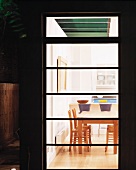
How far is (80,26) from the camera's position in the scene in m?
6.50

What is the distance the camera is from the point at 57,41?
6.51 metres

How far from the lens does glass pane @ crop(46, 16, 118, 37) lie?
6.47 meters

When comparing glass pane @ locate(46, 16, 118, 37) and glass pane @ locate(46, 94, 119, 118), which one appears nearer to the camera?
glass pane @ locate(46, 16, 118, 37)

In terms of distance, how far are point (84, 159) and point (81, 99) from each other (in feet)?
2.84

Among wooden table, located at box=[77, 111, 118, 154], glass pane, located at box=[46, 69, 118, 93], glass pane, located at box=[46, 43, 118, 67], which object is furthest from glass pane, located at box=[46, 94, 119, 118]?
glass pane, located at box=[46, 43, 118, 67]

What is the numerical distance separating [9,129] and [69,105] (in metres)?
5.75

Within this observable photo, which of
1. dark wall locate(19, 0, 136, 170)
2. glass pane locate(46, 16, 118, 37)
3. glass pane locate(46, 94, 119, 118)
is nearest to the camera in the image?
dark wall locate(19, 0, 136, 170)

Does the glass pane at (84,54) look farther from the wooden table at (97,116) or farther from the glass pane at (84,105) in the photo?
the wooden table at (97,116)

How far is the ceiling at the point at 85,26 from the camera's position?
6.48 metres

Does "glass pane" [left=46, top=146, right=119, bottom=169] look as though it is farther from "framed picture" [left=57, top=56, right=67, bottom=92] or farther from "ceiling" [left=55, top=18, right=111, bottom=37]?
"ceiling" [left=55, top=18, right=111, bottom=37]

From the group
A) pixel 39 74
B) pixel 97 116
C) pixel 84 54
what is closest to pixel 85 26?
pixel 84 54

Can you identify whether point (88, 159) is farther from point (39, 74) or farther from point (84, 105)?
point (39, 74)

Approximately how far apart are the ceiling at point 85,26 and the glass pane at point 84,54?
0.16 meters

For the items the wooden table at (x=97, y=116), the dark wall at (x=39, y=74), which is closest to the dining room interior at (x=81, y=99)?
the wooden table at (x=97, y=116)
